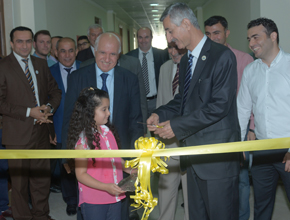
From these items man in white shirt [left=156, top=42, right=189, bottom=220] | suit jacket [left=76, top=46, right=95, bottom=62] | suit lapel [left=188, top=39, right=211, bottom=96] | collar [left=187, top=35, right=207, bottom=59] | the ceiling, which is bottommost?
man in white shirt [left=156, top=42, right=189, bottom=220]

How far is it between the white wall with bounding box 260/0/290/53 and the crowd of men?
7.53 feet

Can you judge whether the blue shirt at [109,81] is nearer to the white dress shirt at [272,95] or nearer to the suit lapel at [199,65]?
the suit lapel at [199,65]

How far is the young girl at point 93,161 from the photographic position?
6.11 ft

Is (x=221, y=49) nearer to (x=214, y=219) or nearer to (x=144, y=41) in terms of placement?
(x=214, y=219)

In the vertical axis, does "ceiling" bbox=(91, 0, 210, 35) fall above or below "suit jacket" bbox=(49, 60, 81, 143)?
above

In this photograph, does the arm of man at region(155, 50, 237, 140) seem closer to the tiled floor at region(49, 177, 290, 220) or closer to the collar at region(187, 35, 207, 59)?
the collar at region(187, 35, 207, 59)

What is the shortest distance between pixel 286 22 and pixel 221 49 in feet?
12.3

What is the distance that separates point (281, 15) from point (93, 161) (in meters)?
4.41

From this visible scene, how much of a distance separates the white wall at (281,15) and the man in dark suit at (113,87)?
3617 mm

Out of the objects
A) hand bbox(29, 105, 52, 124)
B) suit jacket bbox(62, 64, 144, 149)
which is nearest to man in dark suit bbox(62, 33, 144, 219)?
suit jacket bbox(62, 64, 144, 149)

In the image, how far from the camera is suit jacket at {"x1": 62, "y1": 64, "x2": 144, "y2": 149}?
2330 mm

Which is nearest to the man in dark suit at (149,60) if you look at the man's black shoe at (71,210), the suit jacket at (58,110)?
the suit jacket at (58,110)

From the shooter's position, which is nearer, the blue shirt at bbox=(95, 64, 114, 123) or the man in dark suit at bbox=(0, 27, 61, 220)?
the blue shirt at bbox=(95, 64, 114, 123)

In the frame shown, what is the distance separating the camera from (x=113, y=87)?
2.38 metres
